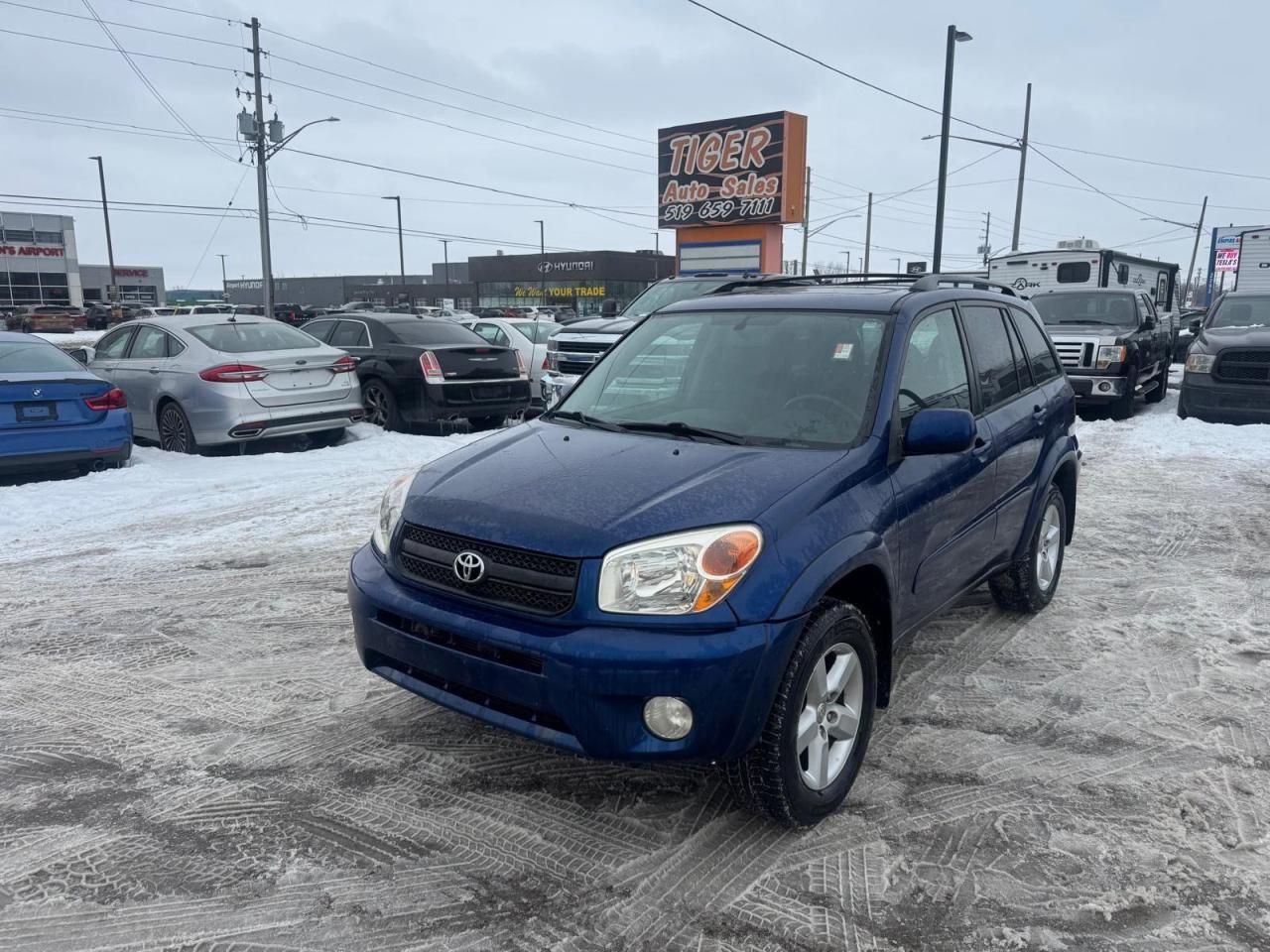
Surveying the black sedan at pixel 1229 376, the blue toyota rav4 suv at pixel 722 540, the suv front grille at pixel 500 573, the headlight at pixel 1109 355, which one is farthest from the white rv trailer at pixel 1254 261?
the suv front grille at pixel 500 573

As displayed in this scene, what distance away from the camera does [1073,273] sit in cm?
2041

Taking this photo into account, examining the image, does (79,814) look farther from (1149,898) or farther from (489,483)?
(1149,898)

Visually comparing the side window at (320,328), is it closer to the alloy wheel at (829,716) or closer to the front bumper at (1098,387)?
the front bumper at (1098,387)

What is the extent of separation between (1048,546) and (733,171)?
63.0 feet

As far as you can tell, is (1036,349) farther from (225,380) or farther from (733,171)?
(733,171)

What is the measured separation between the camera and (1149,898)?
2775 mm

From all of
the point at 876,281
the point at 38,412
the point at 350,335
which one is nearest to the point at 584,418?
the point at 876,281

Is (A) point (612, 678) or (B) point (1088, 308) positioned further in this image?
(B) point (1088, 308)

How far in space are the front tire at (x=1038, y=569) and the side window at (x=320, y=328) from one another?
9.99 meters

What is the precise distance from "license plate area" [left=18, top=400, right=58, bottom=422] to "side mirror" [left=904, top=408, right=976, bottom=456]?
26.2 ft

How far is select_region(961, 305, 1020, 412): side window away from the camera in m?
4.49

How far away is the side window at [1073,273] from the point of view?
20.2m

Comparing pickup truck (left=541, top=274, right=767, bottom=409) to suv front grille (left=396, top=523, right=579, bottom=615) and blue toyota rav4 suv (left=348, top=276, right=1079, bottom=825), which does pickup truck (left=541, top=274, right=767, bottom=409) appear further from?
suv front grille (left=396, top=523, right=579, bottom=615)

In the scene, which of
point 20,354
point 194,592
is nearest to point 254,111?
point 20,354
